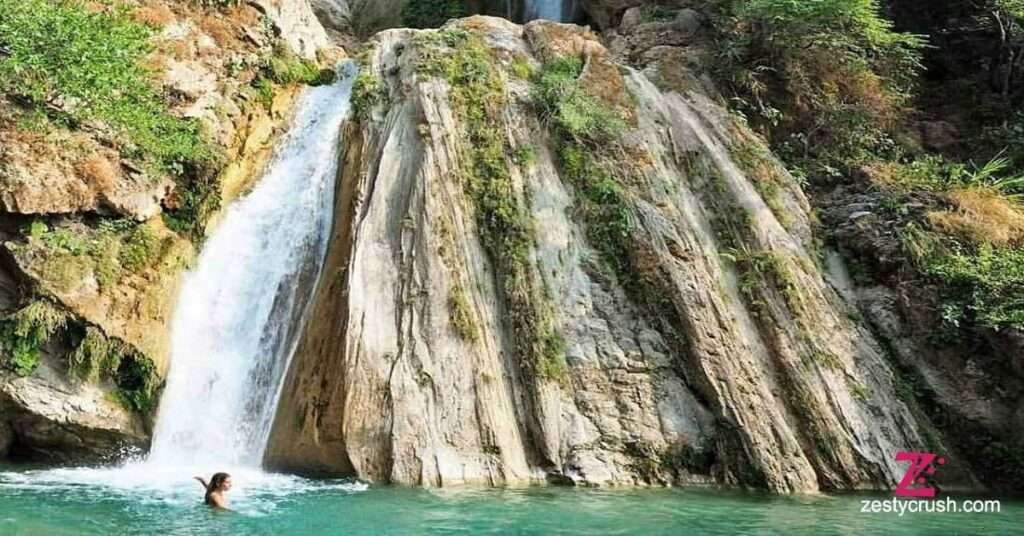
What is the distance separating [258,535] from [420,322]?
536cm

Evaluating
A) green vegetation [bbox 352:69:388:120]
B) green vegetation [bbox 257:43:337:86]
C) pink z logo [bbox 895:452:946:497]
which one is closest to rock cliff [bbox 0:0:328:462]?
green vegetation [bbox 257:43:337:86]

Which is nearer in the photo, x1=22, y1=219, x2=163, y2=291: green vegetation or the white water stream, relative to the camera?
the white water stream

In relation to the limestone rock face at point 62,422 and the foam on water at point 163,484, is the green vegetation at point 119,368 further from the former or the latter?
the foam on water at point 163,484

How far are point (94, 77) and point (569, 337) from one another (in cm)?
Answer: 962

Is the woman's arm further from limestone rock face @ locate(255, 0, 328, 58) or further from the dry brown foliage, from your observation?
limestone rock face @ locate(255, 0, 328, 58)

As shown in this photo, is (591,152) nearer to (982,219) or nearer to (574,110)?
(574,110)

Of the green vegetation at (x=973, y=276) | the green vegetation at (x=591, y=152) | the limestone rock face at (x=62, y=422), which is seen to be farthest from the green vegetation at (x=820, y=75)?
the limestone rock face at (x=62, y=422)

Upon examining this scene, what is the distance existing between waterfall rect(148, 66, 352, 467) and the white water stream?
0.8 inches

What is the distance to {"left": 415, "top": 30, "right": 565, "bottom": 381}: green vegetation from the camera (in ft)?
45.6

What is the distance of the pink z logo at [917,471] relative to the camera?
1302 centimetres

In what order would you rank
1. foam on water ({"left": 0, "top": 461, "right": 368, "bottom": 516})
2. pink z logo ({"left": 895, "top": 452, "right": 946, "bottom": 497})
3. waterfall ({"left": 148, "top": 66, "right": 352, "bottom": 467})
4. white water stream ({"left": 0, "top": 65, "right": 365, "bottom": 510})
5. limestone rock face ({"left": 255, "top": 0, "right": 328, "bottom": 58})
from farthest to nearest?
limestone rock face ({"left": 255, "top": 0, "right": 328, "bottom": 58}), waterfall ({"left": 148, "top": 66, "right": 352, "bottom": 467}), pink z logo ({"left": 895, "top": 452, "right": 946, "bottom": 497}), white water stream ({"left": 0, "top": 65, "right": 365, "bottom": 510}), foam on water ({"left": 0, "top": 461, "right": 368, "bottom": 516})

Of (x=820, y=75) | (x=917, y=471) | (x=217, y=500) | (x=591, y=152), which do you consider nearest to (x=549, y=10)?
(x=820, y=75)

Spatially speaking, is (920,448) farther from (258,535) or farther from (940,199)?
(258,535)

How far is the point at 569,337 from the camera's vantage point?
14.0 m
